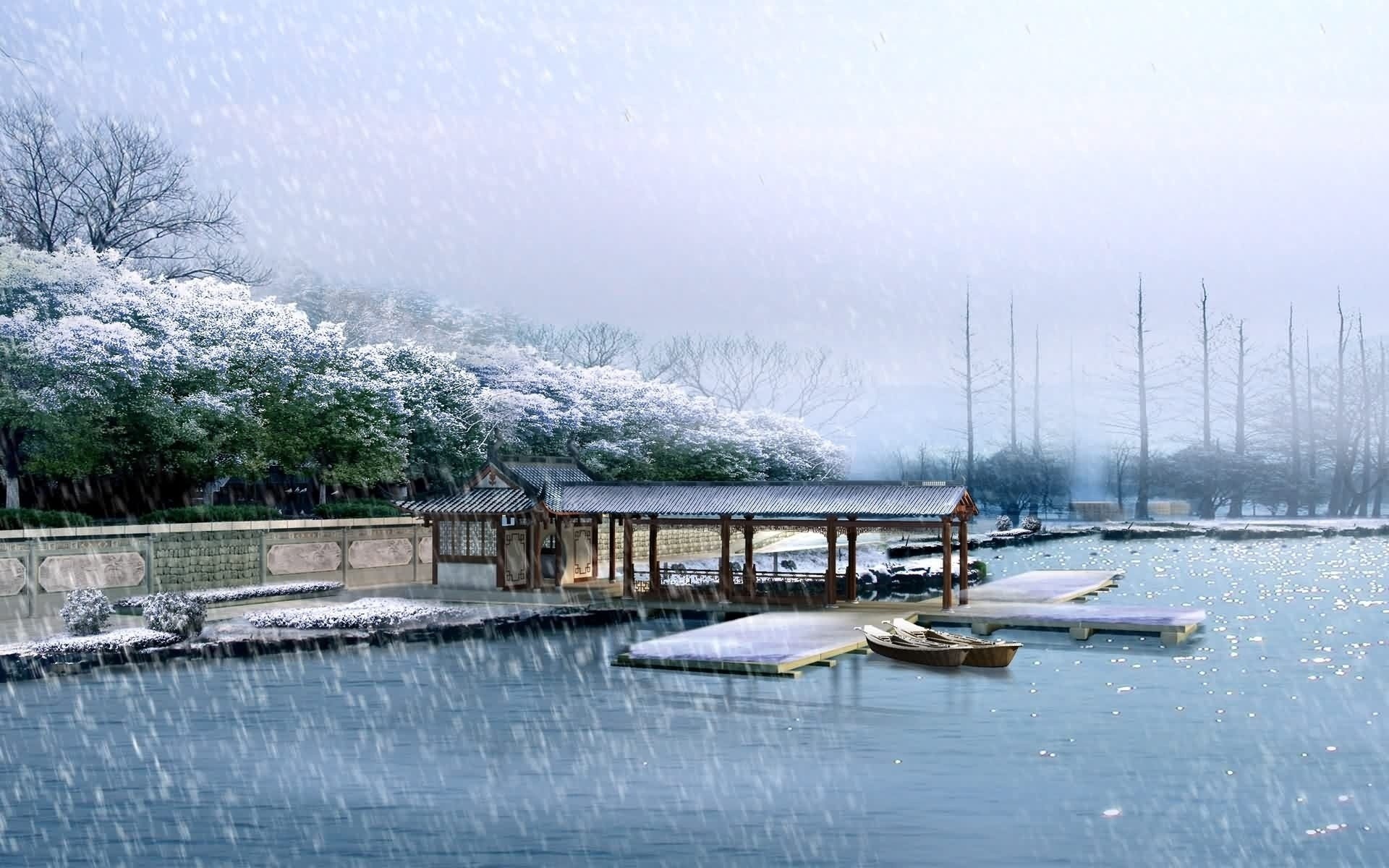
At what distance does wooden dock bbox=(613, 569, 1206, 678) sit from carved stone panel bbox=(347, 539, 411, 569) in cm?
1475

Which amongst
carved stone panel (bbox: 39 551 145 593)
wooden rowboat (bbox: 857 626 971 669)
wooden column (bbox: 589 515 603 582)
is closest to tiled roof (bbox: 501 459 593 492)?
wooden column (bbox: 589 515 603 582)

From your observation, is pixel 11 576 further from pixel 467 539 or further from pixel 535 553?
pixel 535 553

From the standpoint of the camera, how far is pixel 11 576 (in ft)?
112

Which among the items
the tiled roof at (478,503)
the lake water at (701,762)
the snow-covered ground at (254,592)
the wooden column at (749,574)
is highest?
the tiled roof at (478,503)

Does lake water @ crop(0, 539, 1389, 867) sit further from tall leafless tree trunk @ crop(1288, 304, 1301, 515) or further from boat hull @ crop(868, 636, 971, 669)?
tall leafless tree trunk @ crop(1288, 304, 1301, 515)

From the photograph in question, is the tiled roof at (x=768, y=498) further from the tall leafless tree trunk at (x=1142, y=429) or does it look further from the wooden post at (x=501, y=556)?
the tall leafless tree trunk at (x=1142, y=429)

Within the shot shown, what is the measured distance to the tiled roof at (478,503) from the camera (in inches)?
1554

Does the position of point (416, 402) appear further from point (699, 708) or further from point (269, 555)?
point (699, 708)

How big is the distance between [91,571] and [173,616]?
23.0ft

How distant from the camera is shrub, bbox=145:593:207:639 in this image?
3067cm

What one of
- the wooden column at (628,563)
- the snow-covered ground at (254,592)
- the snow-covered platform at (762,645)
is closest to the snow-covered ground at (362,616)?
the snow-covered ground at (254,592)

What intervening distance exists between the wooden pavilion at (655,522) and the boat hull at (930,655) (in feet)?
18.6

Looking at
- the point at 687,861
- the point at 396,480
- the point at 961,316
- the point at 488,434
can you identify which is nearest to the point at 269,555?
the point at 396,480

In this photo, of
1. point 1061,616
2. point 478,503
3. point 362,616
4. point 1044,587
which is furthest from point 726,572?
point 1044,587
